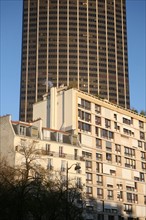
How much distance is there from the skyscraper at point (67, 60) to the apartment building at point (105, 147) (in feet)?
302

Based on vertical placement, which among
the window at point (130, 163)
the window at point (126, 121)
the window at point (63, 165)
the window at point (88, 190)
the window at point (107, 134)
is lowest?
the window at point (88, 190)

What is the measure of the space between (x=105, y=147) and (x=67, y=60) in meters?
106

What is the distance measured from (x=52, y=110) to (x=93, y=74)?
106 metres

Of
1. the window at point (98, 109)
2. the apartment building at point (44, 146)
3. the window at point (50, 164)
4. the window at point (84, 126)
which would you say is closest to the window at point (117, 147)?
the window at point (98, 109)

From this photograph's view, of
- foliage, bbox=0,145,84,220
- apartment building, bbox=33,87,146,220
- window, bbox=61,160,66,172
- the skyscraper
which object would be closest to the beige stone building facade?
apartment building, bbox=33,87,146,220

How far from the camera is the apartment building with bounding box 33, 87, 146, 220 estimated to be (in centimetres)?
8519

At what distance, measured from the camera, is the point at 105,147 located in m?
90.0

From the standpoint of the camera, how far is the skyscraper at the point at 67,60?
188875mm

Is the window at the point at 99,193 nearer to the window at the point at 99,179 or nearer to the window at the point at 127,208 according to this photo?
the window at the point at 99,179

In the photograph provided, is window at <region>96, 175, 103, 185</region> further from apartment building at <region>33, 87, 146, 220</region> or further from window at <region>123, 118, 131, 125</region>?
window at <region>123, 118, 131, 125</region>

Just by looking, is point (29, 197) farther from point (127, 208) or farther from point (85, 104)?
point (127, 208)

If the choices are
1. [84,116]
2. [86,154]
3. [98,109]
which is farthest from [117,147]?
[84,116]

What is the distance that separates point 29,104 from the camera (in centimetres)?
18562

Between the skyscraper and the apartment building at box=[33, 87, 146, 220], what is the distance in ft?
302
